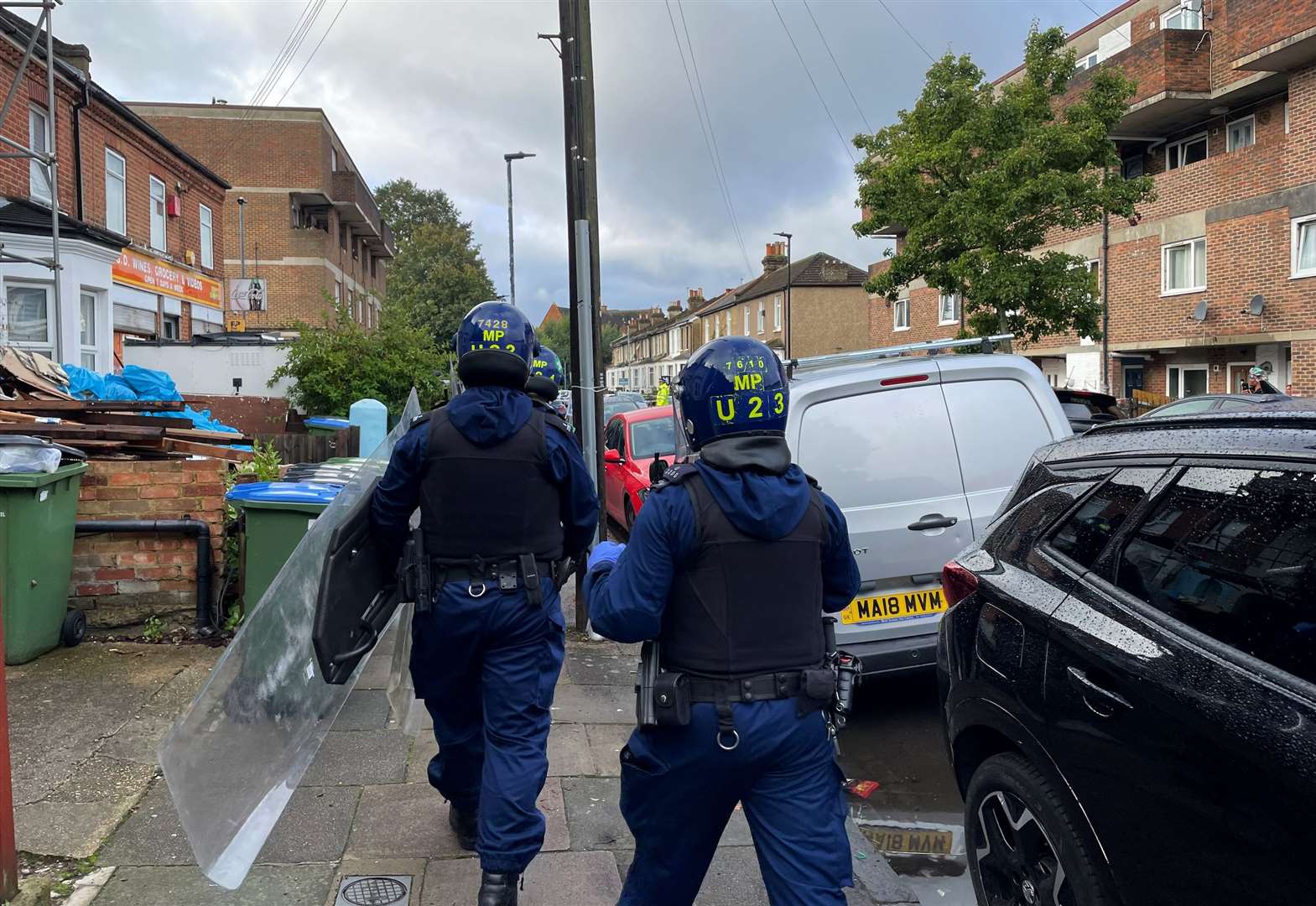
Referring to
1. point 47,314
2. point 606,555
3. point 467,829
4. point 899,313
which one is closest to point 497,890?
point 467,829

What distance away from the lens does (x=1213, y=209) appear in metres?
23.0

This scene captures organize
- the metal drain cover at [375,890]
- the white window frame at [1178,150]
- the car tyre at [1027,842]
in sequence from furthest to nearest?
the white window frame at [1178,150] → the metal drain cover at [375,890] → the car tyre at [1027,842]

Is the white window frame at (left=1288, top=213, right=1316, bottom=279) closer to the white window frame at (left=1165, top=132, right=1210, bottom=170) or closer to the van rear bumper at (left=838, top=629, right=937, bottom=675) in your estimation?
the white window frame at (left=1165, top=132, right=1210, bottom=170)

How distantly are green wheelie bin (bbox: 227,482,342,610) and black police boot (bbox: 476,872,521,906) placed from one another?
10.6ft

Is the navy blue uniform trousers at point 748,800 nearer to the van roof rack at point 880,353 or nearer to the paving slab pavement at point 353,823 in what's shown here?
the paving slab pavement at point 353,823

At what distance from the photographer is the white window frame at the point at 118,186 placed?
19.3 metres

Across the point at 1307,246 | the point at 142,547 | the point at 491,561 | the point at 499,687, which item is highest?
the point at 1307,246

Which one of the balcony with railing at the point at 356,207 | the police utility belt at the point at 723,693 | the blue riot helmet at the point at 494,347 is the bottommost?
the police utility belt at the point at 723,693

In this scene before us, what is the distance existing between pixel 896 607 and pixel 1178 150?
966 inches

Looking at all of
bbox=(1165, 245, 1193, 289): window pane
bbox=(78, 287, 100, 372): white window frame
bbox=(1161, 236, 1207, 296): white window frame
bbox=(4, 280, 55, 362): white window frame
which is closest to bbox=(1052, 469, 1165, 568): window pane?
bbox=(4, 280, 55, 362): white window frame

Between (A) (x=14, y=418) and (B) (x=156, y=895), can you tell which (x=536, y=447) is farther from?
(A) (x=14, y=418)

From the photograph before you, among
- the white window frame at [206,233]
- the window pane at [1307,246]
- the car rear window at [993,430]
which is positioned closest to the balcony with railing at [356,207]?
the white window frame at [206,233]

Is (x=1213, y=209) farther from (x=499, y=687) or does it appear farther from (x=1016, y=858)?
Result: (x=499, y=687)

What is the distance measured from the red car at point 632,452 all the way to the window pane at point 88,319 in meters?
10.2
